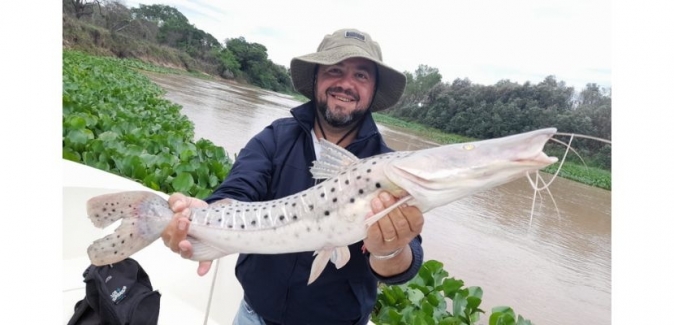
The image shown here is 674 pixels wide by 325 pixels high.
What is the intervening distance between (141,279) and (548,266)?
802cm

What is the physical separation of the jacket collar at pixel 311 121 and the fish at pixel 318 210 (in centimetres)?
51

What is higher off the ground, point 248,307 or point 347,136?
point 347,136

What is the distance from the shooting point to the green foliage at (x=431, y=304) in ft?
14.0

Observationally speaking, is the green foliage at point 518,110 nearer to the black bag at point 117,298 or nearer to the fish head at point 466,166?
the black bag at point 117,298

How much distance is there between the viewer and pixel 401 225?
1.85m

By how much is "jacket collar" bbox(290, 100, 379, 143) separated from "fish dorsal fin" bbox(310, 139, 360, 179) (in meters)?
A: 0.46

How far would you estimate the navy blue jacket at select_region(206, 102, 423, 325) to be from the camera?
241cm

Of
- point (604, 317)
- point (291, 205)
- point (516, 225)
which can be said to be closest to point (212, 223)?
point (291, 205)

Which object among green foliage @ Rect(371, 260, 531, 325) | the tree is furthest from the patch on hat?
the tree

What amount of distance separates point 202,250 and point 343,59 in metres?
1.11

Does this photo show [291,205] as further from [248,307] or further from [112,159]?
[112,159]

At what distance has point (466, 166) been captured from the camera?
5.54 feet

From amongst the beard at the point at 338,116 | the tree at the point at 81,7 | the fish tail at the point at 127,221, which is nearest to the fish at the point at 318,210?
the fish tail at the point at 127,221

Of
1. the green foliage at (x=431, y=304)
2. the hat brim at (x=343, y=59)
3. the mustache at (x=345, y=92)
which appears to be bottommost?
the green foliage at (x=431, y=304)
